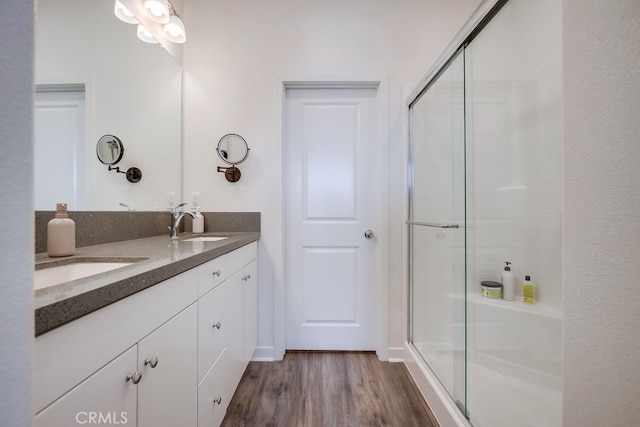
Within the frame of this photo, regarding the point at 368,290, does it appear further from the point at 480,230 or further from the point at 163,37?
the point at 163,37

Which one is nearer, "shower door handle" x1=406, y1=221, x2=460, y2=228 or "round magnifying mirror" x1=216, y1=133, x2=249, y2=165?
"shower door handle" x1=406, y1=221, x2=460, y2=228

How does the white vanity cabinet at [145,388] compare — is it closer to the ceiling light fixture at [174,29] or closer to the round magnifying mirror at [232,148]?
the round magnifying mirror at [232,148]

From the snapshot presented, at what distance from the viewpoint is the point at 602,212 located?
20.7 inches

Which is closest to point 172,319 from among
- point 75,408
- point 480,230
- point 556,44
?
point 75,408

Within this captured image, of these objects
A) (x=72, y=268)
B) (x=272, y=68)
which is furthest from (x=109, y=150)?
(x=272, y=68)

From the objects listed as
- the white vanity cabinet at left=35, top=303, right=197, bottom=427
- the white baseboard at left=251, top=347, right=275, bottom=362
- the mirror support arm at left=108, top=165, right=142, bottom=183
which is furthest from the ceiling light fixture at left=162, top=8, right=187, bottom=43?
the white baseboard at left=251, top=347, right=275, bottom=362

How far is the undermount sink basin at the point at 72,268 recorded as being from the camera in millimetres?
802

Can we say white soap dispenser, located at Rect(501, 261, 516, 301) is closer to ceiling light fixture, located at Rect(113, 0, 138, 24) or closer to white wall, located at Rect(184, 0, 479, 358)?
white wall, located at Rect(184, 0, 479, 358)

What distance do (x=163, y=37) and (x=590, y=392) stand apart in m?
2.47

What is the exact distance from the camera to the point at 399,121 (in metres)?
1.90

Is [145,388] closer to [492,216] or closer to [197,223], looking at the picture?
[197,223]

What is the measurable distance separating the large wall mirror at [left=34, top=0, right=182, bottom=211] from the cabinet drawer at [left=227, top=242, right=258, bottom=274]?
2.09 ft

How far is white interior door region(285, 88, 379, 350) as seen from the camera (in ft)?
6.39

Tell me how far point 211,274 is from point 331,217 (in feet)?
3.48
